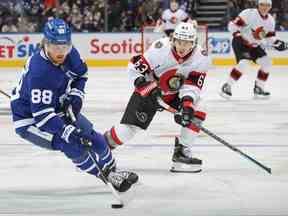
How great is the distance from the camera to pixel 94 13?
44.9 ft

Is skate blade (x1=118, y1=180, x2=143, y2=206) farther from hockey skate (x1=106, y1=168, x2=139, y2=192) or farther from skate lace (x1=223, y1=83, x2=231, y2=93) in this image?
skate lace (x1=223, y1=83, x2=231, y2=93)

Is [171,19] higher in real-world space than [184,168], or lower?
lower

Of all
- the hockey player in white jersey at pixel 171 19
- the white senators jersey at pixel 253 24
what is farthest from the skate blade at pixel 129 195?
the hockey player in white jersey at pixel 171 19

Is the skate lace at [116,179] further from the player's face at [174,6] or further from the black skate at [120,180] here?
the player's face at [174,6]

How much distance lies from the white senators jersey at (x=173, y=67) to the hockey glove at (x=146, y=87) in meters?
0.06

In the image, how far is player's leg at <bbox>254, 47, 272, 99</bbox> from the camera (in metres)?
9.09

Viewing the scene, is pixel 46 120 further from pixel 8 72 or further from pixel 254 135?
pixel 8 72

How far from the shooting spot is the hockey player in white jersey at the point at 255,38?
359 inches

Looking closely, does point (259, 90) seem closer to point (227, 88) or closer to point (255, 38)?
point (227, 88)

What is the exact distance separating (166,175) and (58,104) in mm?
1112

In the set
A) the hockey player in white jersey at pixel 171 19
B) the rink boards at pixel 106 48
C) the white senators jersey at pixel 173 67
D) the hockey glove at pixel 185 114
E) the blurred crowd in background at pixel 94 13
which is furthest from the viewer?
the blurred crowd in background at pixel 94 13

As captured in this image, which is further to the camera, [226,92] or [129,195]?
[226,92]

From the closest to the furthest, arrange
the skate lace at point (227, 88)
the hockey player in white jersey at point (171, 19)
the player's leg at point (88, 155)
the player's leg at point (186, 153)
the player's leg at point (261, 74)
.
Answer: the player's leg at point (88, 155)
the player's leg at point (186, 153)
the skate lace at point (227, 88)
the player's leg at point (261, 74)
the hockey player in white jersey at point (171, 19)

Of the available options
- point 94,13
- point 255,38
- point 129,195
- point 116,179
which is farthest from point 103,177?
point 94,13
